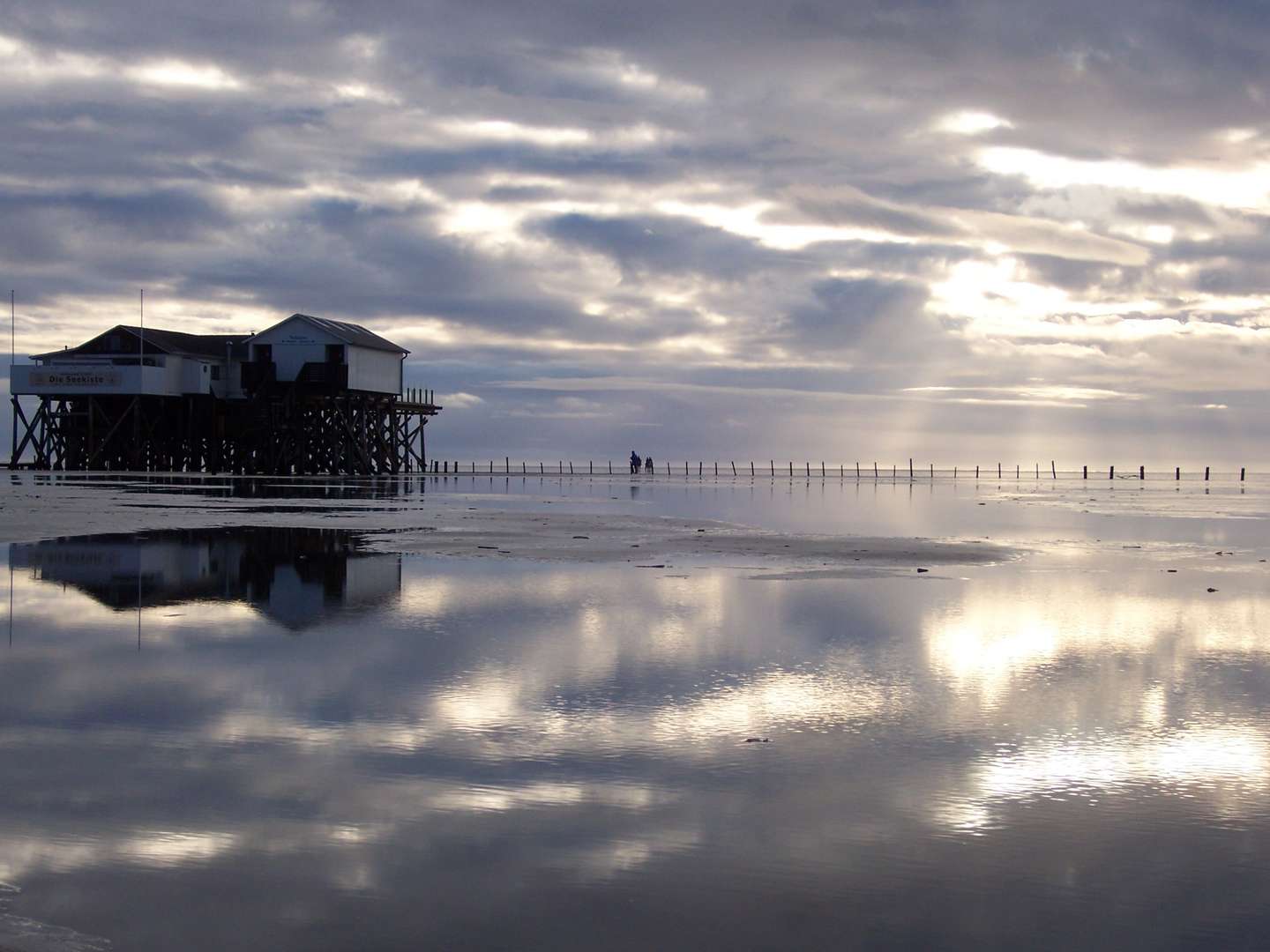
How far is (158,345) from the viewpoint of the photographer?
87625mm

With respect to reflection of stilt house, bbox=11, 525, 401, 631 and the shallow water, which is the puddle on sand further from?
reflection of stilt house, bbox=11, 525, 401, 631

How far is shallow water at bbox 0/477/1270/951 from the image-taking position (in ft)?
20.9

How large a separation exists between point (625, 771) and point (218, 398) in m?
85.5

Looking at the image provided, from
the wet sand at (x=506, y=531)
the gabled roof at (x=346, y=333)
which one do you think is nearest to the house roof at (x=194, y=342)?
the gabled roof at (x=346, y=333)

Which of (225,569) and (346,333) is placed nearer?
(225,569)

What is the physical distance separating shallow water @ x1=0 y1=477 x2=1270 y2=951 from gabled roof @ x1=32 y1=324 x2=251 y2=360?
73039mm

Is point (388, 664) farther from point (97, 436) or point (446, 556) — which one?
point (97, 436)

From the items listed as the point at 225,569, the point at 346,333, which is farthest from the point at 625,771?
the point at 346,333

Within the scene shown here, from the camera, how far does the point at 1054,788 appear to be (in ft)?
28.4

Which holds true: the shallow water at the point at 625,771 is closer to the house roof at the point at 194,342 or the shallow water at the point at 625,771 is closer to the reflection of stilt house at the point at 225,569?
the reflection of stilt house at the point at 225,569

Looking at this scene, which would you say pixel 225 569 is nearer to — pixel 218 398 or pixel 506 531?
pixel 506 531

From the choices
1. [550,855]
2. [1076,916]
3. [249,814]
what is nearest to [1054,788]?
[1076,916]

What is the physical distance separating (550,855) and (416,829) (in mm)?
870

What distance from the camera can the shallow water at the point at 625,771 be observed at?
20.9 ft
